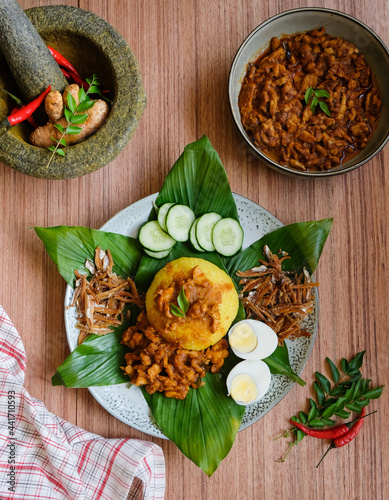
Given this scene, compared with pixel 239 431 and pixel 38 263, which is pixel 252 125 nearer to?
pixel 38 263

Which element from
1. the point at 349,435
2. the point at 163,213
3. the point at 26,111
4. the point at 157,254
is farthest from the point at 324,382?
the point at 26,111

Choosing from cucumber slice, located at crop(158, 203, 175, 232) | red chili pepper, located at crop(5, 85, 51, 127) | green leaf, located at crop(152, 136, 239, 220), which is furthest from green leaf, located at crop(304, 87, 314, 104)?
red chili pepper, located at crop(5, 85, 51, 127)

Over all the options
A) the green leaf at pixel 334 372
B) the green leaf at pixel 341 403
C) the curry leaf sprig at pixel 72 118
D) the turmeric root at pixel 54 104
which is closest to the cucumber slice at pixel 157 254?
the curry leaf sprig at pixel 72 118

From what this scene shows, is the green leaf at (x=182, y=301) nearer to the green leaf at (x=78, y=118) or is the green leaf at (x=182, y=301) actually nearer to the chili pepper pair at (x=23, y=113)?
the green leaf at (x=78, y=118)

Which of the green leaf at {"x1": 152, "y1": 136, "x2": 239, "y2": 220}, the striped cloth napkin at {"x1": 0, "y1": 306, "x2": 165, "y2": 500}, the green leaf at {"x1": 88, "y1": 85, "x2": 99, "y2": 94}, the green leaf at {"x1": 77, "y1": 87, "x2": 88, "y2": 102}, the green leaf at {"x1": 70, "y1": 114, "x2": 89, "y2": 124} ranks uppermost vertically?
the green leaf at {"x1": 88, "y1": 85, "x2": 99, "y2": 94}

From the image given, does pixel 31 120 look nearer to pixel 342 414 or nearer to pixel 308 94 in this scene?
pixel 308 94

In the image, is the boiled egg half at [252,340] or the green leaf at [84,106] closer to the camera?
the green leaf at [84,106]

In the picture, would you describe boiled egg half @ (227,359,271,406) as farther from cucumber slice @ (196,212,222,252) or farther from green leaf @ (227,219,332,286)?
cucumber slice @ (196,212,222,252)
